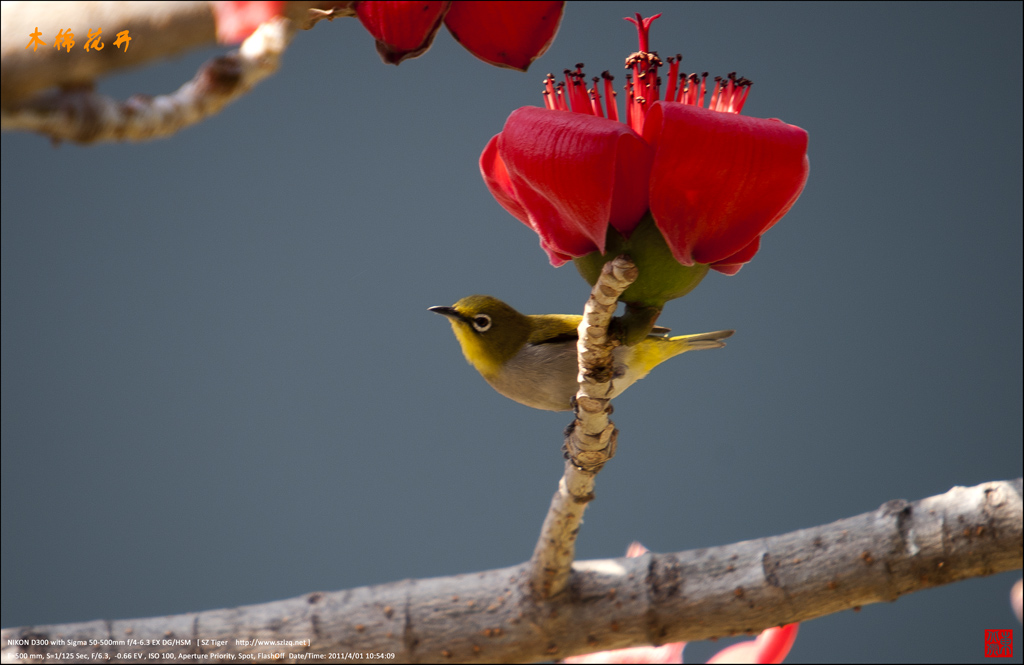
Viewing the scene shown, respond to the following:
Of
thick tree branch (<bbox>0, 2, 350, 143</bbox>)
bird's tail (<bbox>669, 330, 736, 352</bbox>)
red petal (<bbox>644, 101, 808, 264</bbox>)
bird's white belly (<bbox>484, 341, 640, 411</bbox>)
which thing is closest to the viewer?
thick tree branch (<bbox>0, 2, 350, 143</bbox>)

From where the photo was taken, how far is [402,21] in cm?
15

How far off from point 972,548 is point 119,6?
57 cm

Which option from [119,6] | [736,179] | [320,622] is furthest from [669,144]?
[320,622]

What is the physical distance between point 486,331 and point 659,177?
32cm

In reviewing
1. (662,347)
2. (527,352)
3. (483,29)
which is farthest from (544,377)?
(483,29)

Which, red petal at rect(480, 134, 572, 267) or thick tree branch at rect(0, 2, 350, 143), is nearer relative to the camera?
thick tree branch at rect(0, 2, 350, 143)

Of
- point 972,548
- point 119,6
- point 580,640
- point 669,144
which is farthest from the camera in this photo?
point 580,640

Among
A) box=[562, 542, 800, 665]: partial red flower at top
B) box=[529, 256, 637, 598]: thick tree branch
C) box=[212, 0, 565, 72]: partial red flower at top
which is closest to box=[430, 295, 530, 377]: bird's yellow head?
box=[529, 256, 637, 598]: thick tree branch

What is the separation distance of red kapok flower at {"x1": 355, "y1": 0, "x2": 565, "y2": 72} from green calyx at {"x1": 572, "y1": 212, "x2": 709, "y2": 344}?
3.9 inches

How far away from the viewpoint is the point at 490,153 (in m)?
0.31

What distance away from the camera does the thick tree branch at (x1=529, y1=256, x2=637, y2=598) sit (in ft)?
0.91

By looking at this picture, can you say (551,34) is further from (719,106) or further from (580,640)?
(580,640)

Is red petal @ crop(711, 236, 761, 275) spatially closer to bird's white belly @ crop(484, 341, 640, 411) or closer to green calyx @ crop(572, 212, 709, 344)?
green calyx @ crop(572, 212, 709, 344)

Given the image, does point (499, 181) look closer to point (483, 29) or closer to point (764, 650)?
point (483, 29)
